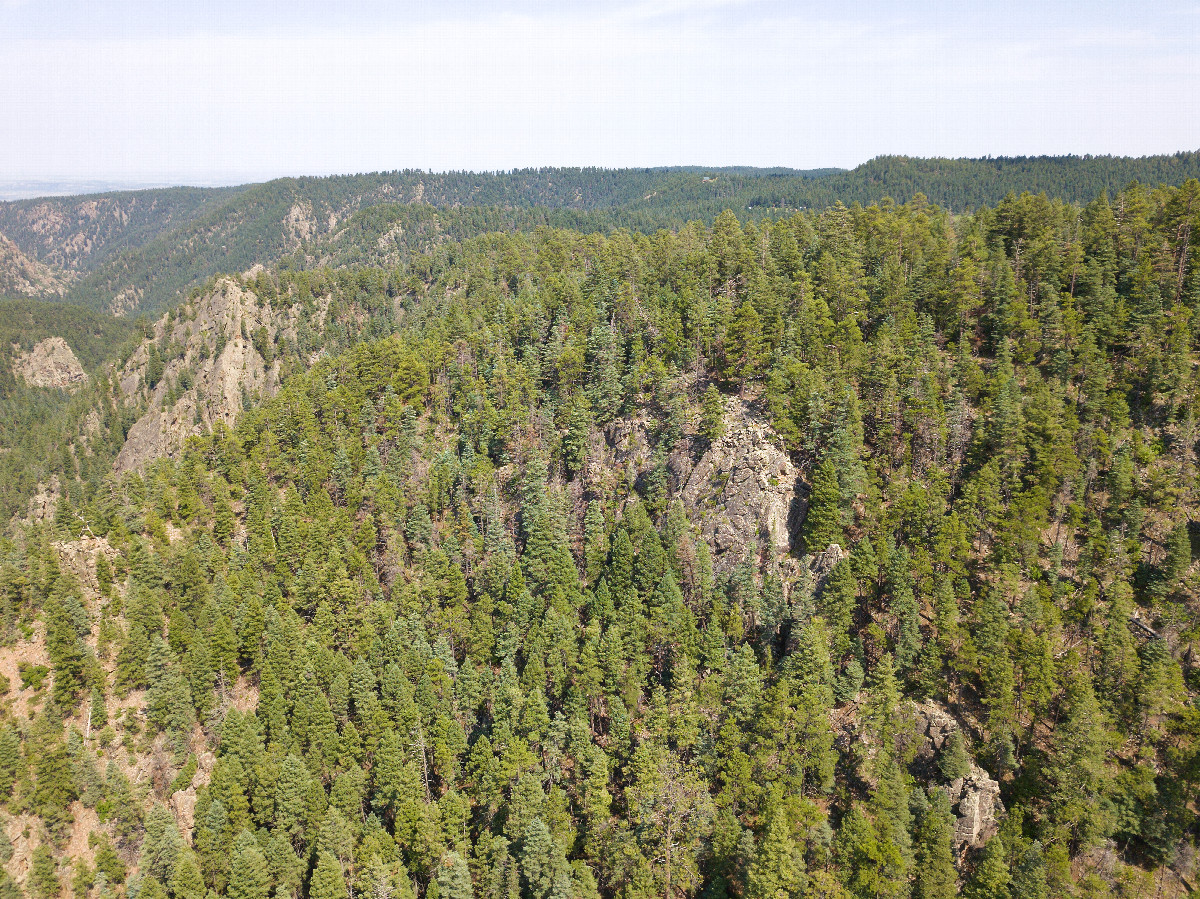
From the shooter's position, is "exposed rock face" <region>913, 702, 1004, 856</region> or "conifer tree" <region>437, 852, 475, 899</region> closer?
"conifer tree" <region>437, 852, 475, 899</region>

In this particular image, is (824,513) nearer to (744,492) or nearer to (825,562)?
(825,562)

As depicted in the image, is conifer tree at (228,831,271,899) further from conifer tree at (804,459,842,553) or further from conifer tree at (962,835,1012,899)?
conifer tree at (804,459,842,553)

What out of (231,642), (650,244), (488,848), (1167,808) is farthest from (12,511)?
(1167,808)

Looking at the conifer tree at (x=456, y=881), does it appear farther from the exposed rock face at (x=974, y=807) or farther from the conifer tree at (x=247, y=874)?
the exposed rock face at (x=974, y=807)

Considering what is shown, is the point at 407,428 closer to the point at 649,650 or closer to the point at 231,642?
the point at 231,642

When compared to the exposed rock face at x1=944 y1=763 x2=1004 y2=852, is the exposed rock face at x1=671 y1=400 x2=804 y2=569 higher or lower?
higher

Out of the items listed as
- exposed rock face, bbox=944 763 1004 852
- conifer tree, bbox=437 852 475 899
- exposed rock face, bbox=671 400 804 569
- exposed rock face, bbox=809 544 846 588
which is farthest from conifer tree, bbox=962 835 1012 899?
conifer tree, bbox=437 852 475 899
